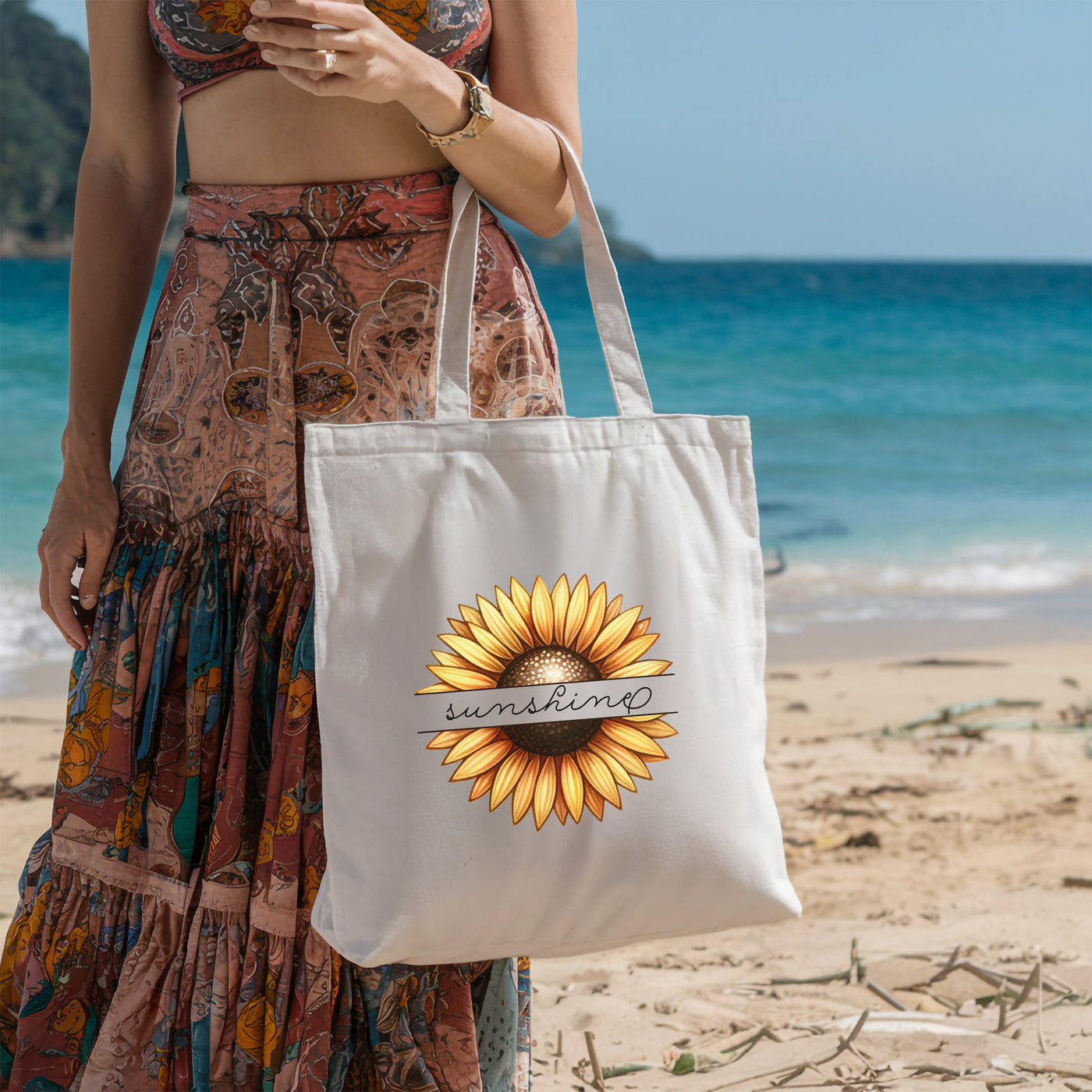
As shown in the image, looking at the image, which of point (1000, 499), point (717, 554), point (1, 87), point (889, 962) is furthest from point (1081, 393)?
point (1, 87)

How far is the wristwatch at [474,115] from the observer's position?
1146 mm

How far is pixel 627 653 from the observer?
1.18 metres

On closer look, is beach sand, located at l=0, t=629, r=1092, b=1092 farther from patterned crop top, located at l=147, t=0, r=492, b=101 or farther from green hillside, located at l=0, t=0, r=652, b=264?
green hillside, located at l=0, t=0, r=652, b=264

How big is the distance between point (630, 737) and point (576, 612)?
0.15 m

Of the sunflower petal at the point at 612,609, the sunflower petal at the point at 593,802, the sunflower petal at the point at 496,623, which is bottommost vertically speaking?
the sunflower petal at the point at 593,802

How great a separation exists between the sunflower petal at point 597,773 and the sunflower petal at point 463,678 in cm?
12

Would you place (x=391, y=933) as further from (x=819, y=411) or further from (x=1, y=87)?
(x=1, y=87)

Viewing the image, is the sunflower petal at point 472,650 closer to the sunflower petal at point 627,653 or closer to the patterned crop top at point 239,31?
the sunflower petal at point 627,653

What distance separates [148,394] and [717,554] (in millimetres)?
717

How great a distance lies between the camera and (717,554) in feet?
4.01

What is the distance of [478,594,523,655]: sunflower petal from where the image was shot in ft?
3.76

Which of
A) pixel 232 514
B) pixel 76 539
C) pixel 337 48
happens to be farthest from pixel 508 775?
pixel 337 48

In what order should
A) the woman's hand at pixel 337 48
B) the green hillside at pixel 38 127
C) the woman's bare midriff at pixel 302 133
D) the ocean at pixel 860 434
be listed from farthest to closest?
1. the green hillside at pixel 38 127
2. the ocean at pixel 860 434
3. the woman's bare midriff at pixel 302 133
4. the woman's hand at pixel 337 48

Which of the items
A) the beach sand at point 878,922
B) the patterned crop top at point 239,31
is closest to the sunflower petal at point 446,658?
the patterned crop top at point 239,31
